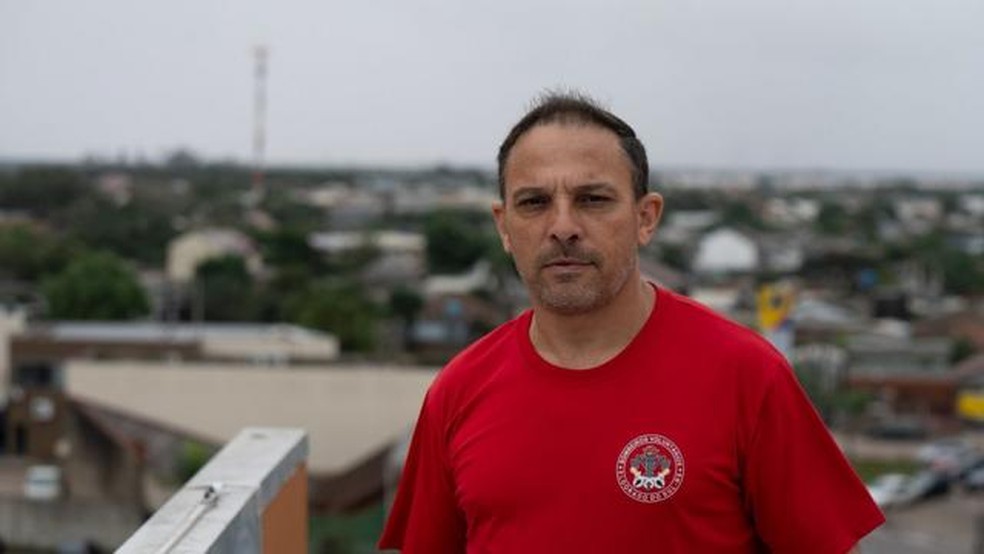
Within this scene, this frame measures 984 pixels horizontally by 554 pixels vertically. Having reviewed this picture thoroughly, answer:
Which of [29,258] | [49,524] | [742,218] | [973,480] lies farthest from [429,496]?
[742,218]

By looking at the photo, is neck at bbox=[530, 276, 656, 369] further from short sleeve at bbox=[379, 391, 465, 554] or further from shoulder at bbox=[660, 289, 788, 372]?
short sleeve at bbox=[379, 391, 465, 554]

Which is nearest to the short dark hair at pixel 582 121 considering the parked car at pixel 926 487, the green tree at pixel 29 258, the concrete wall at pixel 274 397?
the concrete wall at pixel 274 397

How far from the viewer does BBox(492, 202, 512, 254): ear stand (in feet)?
6.12

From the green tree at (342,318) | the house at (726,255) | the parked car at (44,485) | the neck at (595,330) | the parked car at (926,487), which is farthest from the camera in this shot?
the house at (726,255)

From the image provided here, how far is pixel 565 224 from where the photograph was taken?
1.76m

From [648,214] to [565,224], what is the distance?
132 millimetres

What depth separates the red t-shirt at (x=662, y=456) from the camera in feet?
5.61

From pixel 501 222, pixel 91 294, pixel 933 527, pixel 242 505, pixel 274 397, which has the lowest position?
pixel 933 527

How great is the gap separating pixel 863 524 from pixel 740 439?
6.7 inches

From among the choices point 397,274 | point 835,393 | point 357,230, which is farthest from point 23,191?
point 835,393

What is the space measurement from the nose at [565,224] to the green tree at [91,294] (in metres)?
29.8

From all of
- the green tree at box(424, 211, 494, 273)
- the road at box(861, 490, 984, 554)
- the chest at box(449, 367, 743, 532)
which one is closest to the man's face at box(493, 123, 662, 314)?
the chest at box(449, 367, 743, 532)

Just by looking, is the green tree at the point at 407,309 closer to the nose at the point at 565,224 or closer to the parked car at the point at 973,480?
the parked car at the point at 973,480

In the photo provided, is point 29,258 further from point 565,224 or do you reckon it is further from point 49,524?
point 565,224
